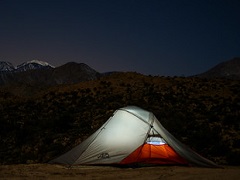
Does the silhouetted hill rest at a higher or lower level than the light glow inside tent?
higher

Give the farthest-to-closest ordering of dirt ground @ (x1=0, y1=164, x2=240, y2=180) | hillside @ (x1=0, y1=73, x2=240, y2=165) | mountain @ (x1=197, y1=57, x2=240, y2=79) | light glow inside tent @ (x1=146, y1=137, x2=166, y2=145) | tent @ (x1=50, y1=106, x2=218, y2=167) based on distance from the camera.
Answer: mountain @ (x1=197, y1=57, x2=240, y2=79) < hillside @ (x1=0, y1=73, x2=240, y2=165) < light glow inside tent @ (x1=146, y1=137, x2=166, y2=145) < tent @ (x1=50, y1=106, x2=218, y2=167) < dirt ground @ (x1=0, y1=164, x2=240, y2=180)

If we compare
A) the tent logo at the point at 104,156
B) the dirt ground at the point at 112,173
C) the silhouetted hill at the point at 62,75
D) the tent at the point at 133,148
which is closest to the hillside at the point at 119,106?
the tent at the point at 133,148

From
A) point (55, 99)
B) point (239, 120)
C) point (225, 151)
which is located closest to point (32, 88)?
point (55, 99)

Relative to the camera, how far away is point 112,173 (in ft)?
31.7

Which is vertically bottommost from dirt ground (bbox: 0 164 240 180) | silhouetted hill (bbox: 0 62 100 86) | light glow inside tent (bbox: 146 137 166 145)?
dirt ground (bbox: 0 164 240 180)

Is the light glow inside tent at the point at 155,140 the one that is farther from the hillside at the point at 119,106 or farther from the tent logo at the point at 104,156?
the hillside at the point at 119,106

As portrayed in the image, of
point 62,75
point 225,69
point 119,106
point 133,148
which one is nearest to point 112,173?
point 133,148

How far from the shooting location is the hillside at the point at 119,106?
17594 mm

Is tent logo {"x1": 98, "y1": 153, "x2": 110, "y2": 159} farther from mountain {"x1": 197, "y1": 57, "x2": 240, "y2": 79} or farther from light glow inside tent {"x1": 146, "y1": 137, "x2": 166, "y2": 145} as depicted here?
mountain {"x1": 197, "y1": 57, "x2": 240, "y2": 79}

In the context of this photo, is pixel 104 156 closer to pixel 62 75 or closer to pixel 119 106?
pixel 119 106

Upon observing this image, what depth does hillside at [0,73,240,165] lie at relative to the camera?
17594 millimetres

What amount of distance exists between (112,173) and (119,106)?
20370mm

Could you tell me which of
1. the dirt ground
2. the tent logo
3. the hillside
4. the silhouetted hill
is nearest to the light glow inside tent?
the dirt ground

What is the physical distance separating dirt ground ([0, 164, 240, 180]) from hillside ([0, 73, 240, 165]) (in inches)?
174
